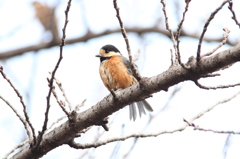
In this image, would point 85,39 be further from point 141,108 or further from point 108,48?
point 141,108

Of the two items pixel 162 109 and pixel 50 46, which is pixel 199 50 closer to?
pixel 162 109

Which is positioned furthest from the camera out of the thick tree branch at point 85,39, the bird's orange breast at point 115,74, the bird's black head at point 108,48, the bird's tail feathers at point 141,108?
the thick tree branch at point 85,39

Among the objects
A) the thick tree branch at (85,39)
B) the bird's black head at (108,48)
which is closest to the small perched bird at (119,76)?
the bird's black head at (108,48)

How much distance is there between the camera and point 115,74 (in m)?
4.98

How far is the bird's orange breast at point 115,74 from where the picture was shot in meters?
4.90

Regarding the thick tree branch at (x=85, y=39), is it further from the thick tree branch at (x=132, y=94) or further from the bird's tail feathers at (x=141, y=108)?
the thick tree branch at (x=132, y=94)

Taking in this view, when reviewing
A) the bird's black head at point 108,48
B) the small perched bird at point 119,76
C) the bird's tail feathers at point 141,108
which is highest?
the bird's black head at point 108,48

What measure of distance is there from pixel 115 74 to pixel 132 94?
87.5 inches

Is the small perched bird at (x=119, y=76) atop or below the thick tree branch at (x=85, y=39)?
below

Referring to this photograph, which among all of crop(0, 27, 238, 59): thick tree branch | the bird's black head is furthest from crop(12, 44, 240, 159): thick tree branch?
crop(0, 27, 238, 59): thick tree branch

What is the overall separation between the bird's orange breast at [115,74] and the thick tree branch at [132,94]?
6.14 feet

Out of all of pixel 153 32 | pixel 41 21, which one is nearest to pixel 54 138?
pixel 41 21

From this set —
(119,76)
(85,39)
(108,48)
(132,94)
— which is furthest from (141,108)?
(132,94)

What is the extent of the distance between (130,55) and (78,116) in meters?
0.77
